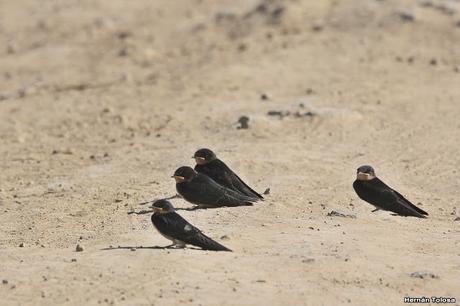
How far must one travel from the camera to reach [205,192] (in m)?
10.2

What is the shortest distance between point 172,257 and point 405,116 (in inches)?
251

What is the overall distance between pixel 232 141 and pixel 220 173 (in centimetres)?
244

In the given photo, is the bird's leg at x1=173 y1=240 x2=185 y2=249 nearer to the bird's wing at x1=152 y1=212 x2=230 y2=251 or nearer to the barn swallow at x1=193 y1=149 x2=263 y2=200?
the bird's wing at x1=152 y1=212 x2=230 y2=251

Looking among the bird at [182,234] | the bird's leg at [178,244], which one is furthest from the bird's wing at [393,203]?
the bird's leg at [178,244]

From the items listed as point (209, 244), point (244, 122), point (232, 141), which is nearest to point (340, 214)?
point (209, 244)

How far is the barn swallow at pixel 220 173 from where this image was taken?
10.7 meters

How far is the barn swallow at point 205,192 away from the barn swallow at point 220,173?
23 centimetres

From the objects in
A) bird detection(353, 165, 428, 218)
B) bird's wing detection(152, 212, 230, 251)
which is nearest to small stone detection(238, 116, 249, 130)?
bird detection(353, 165, 428, 218)

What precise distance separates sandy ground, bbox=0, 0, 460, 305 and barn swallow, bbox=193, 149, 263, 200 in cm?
36

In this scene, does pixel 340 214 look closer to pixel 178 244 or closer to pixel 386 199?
pixel 386 199

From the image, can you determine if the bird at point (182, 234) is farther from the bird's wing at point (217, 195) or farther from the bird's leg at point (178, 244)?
the bird's wing at point (217, 195)

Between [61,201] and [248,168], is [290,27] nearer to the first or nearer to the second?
[248,168]

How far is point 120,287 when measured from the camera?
815cm

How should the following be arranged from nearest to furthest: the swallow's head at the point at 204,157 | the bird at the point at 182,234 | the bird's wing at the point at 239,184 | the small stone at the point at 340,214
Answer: the bird at the point at 182,234 → the small stone at the point at 340,214 → the bird's wing at the point at 239,184 → the swallow's head at the point at 204,157
